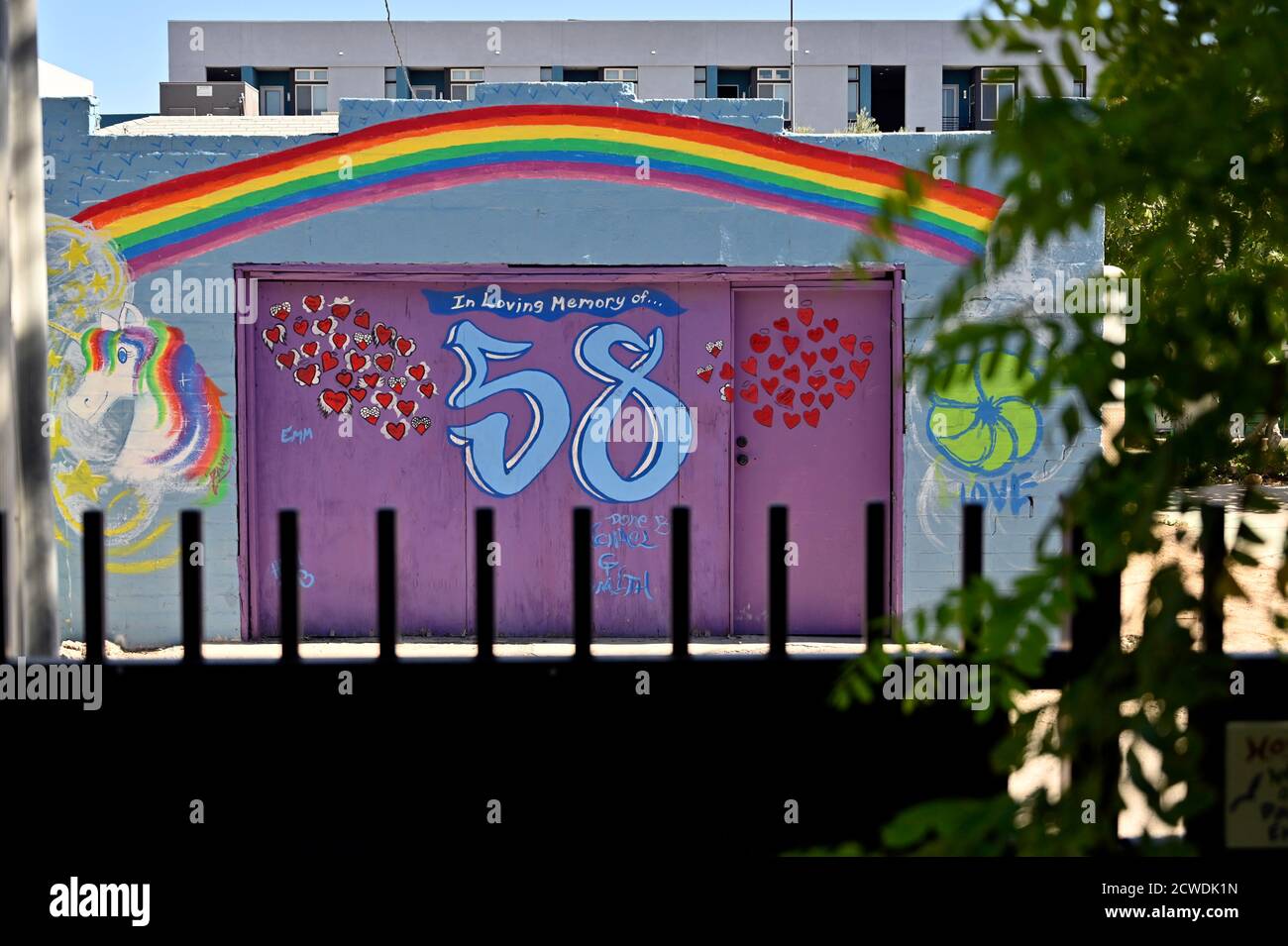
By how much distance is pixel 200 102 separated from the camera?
1491 cm

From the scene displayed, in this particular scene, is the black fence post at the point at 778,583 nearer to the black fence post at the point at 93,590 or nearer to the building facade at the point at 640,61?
the black fence post at the point at 93,590

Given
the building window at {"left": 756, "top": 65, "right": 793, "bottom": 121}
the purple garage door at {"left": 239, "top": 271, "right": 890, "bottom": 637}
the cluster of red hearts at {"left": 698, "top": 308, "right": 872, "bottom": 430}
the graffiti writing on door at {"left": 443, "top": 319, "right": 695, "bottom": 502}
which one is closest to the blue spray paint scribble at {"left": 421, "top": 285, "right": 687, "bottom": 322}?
the purple garage door at {"left": 239, "top": 271, "right": 890, "bottom": 637}

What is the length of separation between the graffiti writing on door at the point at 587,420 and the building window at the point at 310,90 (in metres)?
46.1

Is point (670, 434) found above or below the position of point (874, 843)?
above

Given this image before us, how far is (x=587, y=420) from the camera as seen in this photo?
9.27 metres

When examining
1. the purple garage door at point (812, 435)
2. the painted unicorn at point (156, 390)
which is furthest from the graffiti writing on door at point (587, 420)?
the painted unicorn at point (156, 390)

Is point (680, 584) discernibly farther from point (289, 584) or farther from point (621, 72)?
point (621, 72)

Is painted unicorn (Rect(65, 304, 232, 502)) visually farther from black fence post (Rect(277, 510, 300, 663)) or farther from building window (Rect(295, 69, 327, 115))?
building window (Rect(295, 69, 327, 115))

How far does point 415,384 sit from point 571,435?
112 centimetres

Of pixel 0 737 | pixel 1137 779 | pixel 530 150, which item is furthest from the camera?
pixel 530 150

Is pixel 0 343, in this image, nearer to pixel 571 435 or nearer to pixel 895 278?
pixel 571 435

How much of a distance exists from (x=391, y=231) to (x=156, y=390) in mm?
1915

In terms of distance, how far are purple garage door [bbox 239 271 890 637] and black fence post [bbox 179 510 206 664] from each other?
6.55 metres
